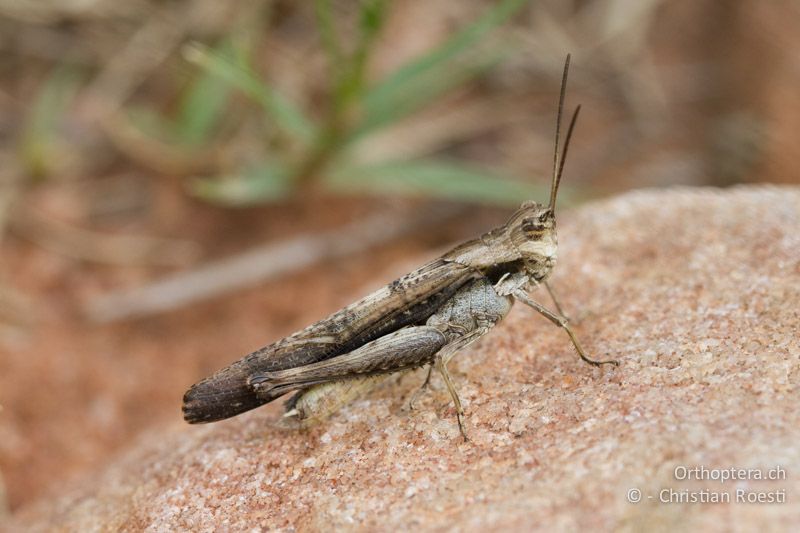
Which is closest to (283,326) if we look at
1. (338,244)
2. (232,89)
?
(338,244)

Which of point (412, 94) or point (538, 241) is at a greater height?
point (412, 94)

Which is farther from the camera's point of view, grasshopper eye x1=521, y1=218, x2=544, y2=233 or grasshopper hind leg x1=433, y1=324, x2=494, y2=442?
grasshopper eye x1=521, y1=218, x2=544, y2=233

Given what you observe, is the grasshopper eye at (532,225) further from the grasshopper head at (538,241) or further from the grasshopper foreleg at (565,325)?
the grasshopper foreleg at (565,325)

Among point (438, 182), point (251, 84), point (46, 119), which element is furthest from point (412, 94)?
point (46, 119)

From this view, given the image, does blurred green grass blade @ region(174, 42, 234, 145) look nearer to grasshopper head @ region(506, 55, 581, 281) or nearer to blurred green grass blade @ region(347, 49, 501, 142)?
blurred green grass blade @ region(347, 49, 501, 142)

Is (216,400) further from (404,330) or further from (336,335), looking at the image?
(404,330)

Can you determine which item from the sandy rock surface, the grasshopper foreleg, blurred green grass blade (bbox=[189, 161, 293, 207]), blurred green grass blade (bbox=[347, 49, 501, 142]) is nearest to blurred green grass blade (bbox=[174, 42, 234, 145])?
blurred green grass blade (bbox=[189, 161, 293, 207])
